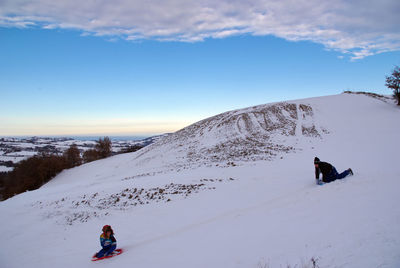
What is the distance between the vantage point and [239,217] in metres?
9.48

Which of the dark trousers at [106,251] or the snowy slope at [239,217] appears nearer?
the snowy slope at [239,217]

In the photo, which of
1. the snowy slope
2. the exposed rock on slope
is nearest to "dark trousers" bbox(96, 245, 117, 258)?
the snowy slope

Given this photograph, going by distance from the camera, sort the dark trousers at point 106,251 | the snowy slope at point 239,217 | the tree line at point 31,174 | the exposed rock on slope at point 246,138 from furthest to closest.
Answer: the tree line at point 31,174 < the exposed rock on slope at point 246,138 < the dark trousers at point 106,251 < the snowy slope at point 239,217

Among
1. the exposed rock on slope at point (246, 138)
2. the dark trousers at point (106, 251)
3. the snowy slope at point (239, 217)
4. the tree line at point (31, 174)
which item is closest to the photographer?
the snowy slope at point (239, 217)

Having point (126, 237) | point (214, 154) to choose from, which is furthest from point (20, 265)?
point (214, 154)

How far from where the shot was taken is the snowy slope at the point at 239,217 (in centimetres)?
603

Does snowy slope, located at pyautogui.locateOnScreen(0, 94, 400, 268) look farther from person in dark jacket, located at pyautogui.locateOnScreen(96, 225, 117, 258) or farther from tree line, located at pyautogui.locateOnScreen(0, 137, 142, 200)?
tree line, located at pyautogui.locateOnScreen(0, 137, 142, 200)

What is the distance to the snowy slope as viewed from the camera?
6031 mm

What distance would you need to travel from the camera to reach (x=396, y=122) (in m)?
27.7

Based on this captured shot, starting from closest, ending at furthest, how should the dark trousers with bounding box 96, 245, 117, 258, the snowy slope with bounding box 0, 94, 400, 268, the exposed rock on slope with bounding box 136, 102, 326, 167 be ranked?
1. the snowy slope with bounding box 0, 94, 400, 268
2. the dark trousers with bounding box 96, 245, 117, 258
3. the exposed rock on slope with bounding box 136, 102, 326, 167

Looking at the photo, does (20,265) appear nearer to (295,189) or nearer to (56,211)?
(56,211)

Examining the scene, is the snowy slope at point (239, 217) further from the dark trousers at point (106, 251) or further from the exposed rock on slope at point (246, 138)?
the exposed rock on slope at point (246, 138)

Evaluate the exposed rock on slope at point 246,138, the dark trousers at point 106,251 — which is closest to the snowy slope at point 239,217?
the dark trousers at point 106,251

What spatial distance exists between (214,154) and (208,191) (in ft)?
39.5
